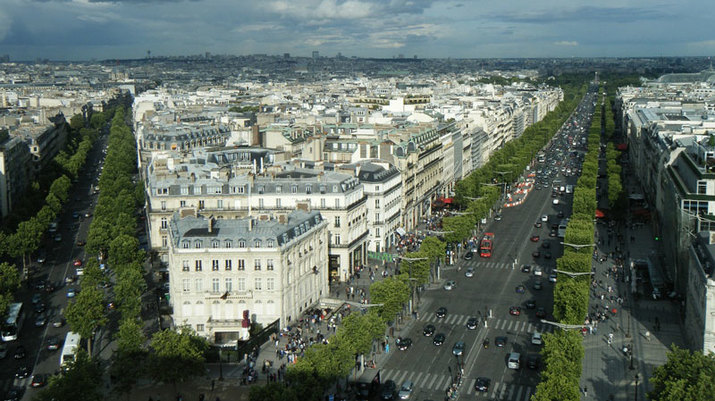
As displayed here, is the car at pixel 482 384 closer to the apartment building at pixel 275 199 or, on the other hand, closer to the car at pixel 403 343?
the car at pixel 403 343

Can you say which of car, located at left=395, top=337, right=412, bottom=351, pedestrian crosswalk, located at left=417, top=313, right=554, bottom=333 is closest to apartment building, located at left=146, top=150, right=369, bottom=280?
pedestrian crosswalk, located at left=417, top=313, right=554, bottom=333

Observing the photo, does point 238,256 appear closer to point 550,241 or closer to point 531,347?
point 531,347

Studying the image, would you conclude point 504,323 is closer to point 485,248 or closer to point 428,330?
point 428,330

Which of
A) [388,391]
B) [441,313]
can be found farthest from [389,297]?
[388,391]

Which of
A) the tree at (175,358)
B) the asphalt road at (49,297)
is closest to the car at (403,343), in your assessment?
the tree at (175,358)

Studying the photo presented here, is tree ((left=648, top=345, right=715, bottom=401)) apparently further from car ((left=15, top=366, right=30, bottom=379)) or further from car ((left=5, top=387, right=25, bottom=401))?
car ((left=15, top=366, right=30, bottom=379))

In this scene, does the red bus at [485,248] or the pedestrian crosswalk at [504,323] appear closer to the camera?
the pedestrian crosswalk at [504,323]
